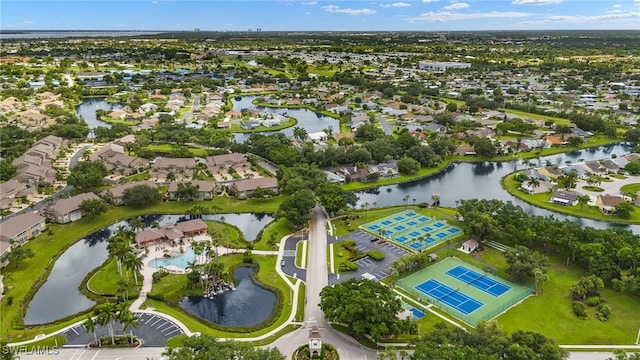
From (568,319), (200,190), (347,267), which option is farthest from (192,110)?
(568,319)

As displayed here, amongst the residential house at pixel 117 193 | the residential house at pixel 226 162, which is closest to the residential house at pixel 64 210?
the residential house at pixel 117 193

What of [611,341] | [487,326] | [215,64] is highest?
[215,64]

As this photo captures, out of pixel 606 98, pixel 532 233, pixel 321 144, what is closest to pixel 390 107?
pixel 321 144

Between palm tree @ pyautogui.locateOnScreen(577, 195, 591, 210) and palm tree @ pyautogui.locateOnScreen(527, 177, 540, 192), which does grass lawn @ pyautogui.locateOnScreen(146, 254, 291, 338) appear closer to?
palm tree @ pyautogui.locateOnScreen(527, 177, 540, 192)

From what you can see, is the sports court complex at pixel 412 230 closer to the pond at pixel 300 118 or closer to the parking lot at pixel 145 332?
the parking lot at pixel 145 332

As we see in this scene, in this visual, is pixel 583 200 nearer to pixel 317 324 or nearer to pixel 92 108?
pixel 317 324

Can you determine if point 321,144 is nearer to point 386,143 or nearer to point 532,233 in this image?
point 386,143
